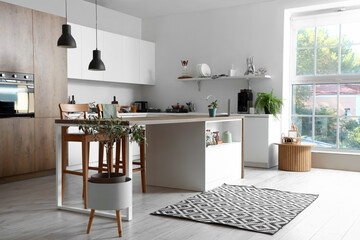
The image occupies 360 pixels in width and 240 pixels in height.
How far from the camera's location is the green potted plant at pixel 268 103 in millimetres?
6027

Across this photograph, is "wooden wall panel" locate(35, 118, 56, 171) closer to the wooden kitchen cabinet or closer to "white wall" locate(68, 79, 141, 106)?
the wooden kitchen cabinet

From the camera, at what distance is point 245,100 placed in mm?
6398

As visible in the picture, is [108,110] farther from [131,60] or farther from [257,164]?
[131,60]

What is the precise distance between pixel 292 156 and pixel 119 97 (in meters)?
3.43

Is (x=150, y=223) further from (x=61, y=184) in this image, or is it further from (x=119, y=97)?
(x=119, y=97)

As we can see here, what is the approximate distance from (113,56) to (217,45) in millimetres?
1896

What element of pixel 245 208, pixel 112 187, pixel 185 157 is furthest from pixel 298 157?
pixel 112 187

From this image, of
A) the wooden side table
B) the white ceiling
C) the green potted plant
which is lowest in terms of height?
the wooden side table

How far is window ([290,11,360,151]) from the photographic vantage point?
602cm

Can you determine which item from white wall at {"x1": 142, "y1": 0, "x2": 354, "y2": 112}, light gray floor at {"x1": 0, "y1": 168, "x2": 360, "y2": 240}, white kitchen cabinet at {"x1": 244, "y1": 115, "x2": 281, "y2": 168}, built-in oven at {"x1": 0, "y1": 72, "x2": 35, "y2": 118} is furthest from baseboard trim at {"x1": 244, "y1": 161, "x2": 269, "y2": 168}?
built-in oven at {"x1": 0, "y1": 72, "x2": 35, "y2": 118}

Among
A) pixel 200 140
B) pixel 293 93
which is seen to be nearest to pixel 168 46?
pixel 293 93

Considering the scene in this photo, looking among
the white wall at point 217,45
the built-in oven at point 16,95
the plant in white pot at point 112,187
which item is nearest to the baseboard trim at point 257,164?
the white wall at point 217,45

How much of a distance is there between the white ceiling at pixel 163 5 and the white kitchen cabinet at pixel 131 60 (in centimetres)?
Answer: 58

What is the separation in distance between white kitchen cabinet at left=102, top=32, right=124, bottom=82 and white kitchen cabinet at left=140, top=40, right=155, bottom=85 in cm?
60
